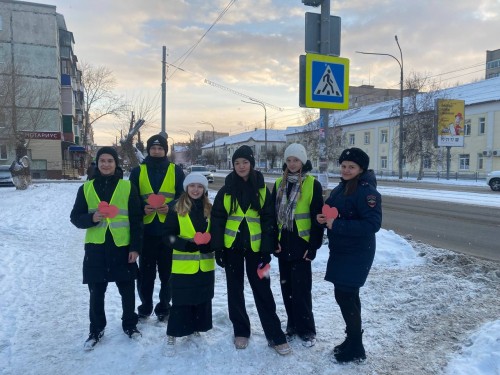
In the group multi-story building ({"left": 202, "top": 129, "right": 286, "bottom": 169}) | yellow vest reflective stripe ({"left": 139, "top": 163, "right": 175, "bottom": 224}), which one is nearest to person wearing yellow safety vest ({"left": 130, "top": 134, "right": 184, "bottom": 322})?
yellow vest reflective stripe ({"left": 139, "top": 163, "right": 175, "bottom": 224})

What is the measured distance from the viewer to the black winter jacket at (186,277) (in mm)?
3666

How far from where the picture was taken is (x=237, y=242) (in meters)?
3.61

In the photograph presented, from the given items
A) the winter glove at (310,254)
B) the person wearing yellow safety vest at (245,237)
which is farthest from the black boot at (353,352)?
the winter glove at (310,254)

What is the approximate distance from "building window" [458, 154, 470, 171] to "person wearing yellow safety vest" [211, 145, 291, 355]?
145ft

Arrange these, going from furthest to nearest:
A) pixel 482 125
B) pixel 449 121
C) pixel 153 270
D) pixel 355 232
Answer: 1. pixel 482 125
2. pixel 449 121
3. pixel 153 270
4. pixel 355 232

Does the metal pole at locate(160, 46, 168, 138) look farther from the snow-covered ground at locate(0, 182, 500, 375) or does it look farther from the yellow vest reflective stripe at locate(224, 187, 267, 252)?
the yellow vest reflective stripe at locate(224, 187, 267, 252)

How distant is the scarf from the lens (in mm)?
3719

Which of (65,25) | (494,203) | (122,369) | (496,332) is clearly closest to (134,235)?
(122,369)

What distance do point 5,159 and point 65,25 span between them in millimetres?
16851

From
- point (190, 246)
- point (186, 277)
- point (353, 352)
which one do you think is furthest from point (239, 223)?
point (353, 352)

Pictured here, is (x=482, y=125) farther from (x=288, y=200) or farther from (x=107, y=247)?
(x=107, y=247)

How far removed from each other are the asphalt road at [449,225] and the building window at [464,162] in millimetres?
27869

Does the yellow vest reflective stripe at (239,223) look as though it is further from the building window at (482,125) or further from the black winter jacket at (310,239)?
the building window at (482,125)

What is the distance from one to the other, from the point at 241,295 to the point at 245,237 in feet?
1.96
